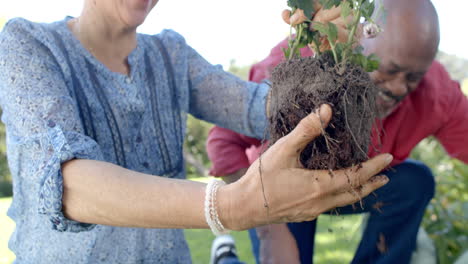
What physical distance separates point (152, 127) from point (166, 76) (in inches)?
9.9

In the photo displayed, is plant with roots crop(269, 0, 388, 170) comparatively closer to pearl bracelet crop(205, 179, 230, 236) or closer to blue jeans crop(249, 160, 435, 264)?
pearl bracelet crop(205, 179, 230, 236)

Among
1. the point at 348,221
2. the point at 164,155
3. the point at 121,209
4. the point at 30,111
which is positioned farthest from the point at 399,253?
the point at 30,111

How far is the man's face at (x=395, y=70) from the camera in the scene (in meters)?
1.98

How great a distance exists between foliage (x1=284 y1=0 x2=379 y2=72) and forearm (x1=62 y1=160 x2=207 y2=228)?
0.65 m

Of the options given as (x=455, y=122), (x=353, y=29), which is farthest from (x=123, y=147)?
(x=455, y=122)

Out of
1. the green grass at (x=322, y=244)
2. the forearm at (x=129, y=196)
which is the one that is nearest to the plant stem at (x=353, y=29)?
the forearm at (x=129, y=196)

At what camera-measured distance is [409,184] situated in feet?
7.65

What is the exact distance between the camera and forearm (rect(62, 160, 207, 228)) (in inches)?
44.1

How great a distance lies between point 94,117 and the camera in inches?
63.6

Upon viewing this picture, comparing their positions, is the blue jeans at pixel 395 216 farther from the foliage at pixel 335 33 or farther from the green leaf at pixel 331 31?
the green leaf at pixel 331 31

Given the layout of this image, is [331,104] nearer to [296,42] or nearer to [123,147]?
[296,42]

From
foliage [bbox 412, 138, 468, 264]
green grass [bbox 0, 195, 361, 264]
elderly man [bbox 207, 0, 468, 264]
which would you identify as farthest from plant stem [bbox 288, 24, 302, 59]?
foliage [bbox 412, 138, 468, 264]

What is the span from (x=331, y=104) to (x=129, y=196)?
61cm

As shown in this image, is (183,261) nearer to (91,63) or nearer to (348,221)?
(91,63)
